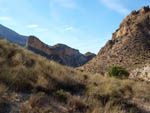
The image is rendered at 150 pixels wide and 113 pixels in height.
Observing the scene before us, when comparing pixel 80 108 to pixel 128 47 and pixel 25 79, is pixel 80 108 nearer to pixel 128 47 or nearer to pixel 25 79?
pixel 25 79

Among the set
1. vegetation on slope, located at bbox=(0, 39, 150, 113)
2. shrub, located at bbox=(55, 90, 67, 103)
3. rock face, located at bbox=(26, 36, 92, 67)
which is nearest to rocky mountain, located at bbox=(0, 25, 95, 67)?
rock face, located at bbox=(26, 36, 92, 67)

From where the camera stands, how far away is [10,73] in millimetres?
4691

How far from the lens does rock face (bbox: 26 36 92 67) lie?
3054 inches

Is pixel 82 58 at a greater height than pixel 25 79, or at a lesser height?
greater

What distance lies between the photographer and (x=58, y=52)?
91.9m

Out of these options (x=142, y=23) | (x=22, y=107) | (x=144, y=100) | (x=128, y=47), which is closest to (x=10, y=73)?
(x=22, y=107)

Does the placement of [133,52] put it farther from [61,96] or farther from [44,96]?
[44,96]

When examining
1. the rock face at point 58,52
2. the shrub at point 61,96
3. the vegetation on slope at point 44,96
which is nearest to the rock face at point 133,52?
the vegetation on slope at point 44,96

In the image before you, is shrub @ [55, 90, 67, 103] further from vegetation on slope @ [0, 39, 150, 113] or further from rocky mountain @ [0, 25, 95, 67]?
rocky mountain @ [0, 25, 95, 67]

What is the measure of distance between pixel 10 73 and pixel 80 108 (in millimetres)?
2708

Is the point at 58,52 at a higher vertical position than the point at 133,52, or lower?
higher

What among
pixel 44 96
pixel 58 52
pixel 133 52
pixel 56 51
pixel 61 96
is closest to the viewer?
pixel 44 96

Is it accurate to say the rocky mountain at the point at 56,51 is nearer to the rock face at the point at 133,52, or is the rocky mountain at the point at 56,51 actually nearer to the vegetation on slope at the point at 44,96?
the rock face at the point at 133,52

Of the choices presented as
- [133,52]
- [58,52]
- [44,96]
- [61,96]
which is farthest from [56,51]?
[44,96]
